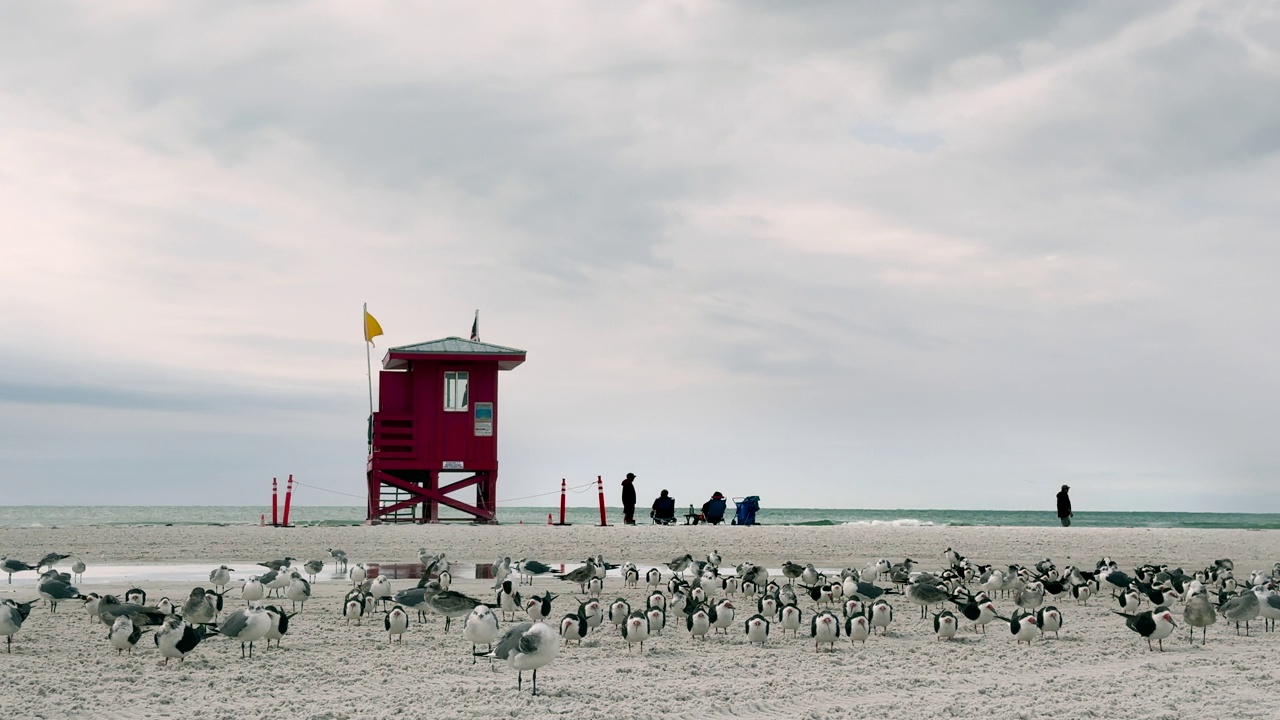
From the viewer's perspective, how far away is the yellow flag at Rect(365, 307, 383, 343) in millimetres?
32750

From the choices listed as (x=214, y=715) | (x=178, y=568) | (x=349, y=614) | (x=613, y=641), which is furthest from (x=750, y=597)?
(x=178, y=568)

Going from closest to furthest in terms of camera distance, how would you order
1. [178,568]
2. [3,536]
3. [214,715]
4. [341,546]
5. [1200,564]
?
[214,715], [178,568], [1200,564], [341,546], [3,536]

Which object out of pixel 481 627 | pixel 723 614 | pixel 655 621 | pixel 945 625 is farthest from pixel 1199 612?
pixel 481 627

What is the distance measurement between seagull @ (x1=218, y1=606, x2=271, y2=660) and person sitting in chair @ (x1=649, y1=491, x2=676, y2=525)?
76.8 ft

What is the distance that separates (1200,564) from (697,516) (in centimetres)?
1525

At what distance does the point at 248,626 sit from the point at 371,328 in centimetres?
2369

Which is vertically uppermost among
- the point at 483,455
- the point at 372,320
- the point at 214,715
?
the point at 372,320

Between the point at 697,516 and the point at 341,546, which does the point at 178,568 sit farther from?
the point at 697,516

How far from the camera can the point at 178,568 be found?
18.7 m

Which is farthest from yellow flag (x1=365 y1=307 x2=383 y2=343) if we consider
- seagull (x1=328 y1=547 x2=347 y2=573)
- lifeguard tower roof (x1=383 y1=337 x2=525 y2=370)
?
seagull (x1=328 y1=547 x2=347 y2=573)

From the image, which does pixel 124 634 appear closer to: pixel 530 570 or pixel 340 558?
pixel 530 570

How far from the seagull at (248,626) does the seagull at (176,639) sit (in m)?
0.33

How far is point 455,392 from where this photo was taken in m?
31.5

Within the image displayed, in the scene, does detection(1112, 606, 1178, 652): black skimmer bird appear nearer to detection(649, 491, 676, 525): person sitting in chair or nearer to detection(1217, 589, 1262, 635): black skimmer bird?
detection(1217, 589, 1262, 635): black skimmer bird
